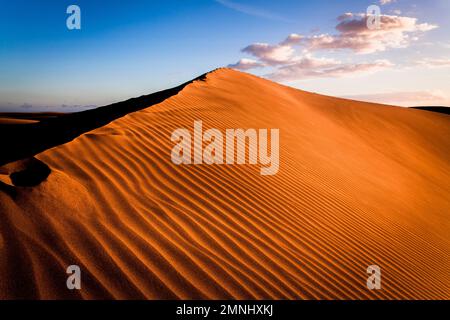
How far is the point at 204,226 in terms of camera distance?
3.62 metres

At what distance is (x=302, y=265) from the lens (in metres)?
3.45

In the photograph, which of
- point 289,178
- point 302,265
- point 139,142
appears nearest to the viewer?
point 302,265

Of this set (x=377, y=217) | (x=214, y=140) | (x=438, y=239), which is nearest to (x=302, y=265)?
(x=377, y=217)

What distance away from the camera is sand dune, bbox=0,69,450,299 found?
2.74 m

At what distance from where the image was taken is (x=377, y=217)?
5.35 metres

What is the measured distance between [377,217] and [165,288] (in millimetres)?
4206

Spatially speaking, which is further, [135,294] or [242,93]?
[242,93]

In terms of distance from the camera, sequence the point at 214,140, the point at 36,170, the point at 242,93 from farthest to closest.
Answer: the point at 242,93, the point at 214,140, the point at 36,170

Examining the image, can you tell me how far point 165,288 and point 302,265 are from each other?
1619 mm

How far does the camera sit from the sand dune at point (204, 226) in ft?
8.98

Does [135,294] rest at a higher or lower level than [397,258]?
higher
